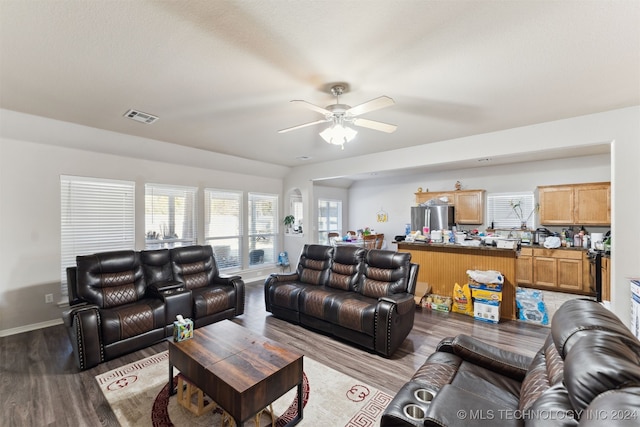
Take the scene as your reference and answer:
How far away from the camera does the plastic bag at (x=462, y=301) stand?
4.24m

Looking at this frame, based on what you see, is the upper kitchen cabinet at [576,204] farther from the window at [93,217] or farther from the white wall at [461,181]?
the window at [93,217]

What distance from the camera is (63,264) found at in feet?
13.2

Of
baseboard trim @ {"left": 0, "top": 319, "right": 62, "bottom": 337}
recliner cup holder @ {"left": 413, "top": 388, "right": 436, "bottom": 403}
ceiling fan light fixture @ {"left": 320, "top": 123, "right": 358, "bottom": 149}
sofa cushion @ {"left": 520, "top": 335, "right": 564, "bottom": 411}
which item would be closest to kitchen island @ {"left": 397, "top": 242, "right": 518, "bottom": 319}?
sofa cushion @ {"left": 520, "top": 335, "right": 564, "bottom": 411}

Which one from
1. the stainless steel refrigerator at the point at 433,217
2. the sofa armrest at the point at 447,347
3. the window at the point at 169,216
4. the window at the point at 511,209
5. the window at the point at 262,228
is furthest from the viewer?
the stainless steel refrigerator at the point at 433,217

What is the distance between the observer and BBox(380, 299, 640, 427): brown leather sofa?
0.88 meters

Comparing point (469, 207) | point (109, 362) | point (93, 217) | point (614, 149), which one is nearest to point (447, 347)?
point (614, 149)

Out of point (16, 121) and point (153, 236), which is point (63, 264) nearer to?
point (153, 236)

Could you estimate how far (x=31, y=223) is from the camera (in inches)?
147

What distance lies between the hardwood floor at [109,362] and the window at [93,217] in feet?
3.74

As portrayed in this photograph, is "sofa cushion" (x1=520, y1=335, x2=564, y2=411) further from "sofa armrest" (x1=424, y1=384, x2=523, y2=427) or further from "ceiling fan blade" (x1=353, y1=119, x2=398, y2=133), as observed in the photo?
"ceiling fan blade" (x1=353, y1=119, x2=398, y2=133)

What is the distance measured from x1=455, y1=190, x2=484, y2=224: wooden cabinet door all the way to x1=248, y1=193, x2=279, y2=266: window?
4.59 meters

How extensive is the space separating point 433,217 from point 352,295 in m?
4.14

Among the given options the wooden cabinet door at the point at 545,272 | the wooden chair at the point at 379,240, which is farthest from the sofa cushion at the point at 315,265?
the wooden cabinet door at the point at 545,272

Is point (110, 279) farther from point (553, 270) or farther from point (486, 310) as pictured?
point (553, 270)
